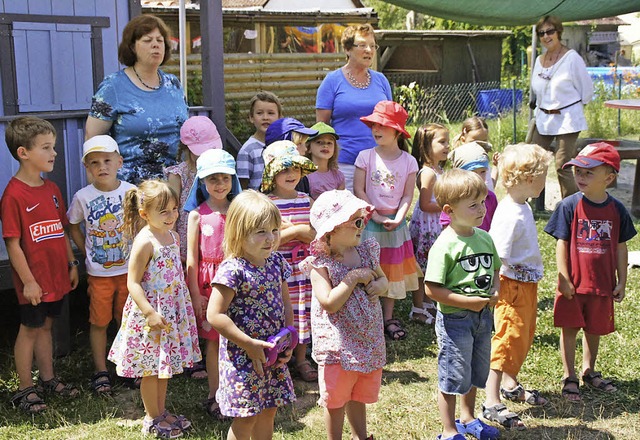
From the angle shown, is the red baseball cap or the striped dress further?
the striped dress

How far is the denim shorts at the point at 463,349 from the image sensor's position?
3879mm

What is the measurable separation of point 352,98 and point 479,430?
2693mm

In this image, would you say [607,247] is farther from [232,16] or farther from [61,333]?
[232,16]

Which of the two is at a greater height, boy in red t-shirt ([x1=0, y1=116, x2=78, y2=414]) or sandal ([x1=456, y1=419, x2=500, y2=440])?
boy in red t-shirt ([x1=0, y1=116, x2=78, y2=414])

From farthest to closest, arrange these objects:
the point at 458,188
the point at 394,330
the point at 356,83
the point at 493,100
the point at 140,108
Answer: the point at 493,100, the point at 356,83, the point at 394,330, the point at 140,108, the point at 458,188

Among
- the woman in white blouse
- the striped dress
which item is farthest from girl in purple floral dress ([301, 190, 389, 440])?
the woman in white blouse

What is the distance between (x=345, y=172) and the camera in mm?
5809

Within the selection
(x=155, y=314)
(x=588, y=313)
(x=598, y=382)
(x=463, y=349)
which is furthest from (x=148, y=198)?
(x=598, y=382)

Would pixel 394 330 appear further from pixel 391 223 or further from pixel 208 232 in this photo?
pixel 208 232

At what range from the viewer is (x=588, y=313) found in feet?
15.2

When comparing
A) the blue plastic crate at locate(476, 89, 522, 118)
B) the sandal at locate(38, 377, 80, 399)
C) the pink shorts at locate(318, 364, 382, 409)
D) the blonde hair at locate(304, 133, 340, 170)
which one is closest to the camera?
the pink shorts at locate(318, 364, 382, 409)

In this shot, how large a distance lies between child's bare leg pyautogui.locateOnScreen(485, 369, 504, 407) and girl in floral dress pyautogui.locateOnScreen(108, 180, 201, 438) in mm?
1623

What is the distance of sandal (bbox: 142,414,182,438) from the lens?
4.11 metres

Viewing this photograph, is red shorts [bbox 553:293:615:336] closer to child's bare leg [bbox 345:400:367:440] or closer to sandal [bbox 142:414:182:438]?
child's bare leg [bbox 345:400:367:440]
